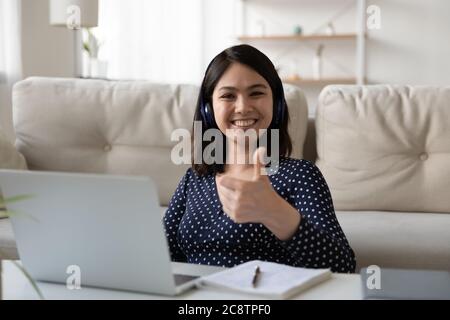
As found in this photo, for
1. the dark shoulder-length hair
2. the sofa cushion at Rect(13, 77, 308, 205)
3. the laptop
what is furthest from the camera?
the sofa cushion at Rect(13, 77, 308, 205)

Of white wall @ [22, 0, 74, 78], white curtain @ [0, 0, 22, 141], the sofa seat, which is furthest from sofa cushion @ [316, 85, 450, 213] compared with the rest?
white wall @ [22, 0, 74, 78]

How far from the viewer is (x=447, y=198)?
229 centimetres

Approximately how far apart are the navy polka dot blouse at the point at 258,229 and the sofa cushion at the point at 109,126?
73 centimetres

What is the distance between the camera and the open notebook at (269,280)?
1073 millimetres

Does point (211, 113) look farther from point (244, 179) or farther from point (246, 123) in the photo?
point (244, 179)

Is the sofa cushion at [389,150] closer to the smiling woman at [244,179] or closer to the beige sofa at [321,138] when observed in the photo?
the beige sofa at [321,138]

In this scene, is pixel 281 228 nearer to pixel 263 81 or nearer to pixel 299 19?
pixel 263 81

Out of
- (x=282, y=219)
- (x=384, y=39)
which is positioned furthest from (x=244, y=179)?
(x=384, y=39)

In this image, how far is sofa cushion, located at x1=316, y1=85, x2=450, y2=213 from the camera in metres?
2.30

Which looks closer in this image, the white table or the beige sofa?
the white table

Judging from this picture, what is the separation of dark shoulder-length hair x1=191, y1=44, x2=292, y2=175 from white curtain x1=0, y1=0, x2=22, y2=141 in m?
2.26

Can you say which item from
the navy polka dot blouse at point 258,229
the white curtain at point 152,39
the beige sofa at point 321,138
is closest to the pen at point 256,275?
the navy polka dot blouse at point 258,229

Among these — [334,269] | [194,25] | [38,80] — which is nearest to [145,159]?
[38,80]

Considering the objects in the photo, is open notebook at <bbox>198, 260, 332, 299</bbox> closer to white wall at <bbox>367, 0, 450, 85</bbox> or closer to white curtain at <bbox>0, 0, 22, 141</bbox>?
white curtain at <bbox>0, 0, 22, 141</bbox>
